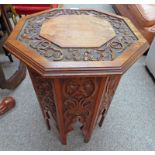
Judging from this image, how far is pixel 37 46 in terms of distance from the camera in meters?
0.74

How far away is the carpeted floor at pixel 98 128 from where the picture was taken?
3.67 ft

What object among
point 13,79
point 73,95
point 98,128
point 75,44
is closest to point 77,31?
point 75,44

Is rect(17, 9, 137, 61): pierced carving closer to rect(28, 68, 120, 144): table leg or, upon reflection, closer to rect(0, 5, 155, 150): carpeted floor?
rect(28, 68, 120, 144): table leg

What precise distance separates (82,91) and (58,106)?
0.15 meters

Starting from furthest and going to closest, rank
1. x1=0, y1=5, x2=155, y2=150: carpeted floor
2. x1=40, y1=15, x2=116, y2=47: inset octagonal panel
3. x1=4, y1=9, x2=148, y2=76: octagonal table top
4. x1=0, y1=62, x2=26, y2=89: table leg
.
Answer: x1=0, y1=62, x2=26, y2=89: table leg, x1=0, y1=5, x2=155, y2=150: carpeted floor, x1=40, y1=15, x2=116, y2=47: inset octagonal panel, x1=4, y1=9, x2=148, y2=76: octagonal table top

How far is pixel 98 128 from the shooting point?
3.98 feet

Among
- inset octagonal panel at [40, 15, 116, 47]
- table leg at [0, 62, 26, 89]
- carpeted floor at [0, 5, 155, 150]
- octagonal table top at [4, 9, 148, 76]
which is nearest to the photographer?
octagonal table top at [4, 9, 148, 76]

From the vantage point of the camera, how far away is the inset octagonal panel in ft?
2.51

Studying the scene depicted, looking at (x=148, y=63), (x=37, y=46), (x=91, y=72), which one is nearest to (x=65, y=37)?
(x=37, y=46)

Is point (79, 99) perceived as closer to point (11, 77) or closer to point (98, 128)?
point (98, 128)

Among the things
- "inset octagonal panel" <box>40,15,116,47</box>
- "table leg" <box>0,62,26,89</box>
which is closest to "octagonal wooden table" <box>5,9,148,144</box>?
"inset octagonal panel" <box>40,15,116,47</box>

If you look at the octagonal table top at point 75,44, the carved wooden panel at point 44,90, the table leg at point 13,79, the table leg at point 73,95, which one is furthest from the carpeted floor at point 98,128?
the octagonal table top at point 75,44

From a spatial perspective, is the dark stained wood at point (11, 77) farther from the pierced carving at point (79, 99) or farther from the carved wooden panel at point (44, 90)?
the pierced carving at point (79, 99)

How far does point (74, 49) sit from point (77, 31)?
141 millimetres
